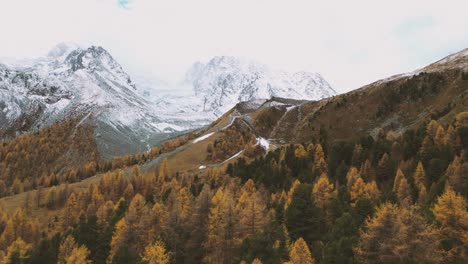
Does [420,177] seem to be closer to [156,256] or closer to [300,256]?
[300,256]

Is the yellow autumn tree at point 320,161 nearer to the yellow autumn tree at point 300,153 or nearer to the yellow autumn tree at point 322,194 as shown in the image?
the yellow autumn tree at point 300,153

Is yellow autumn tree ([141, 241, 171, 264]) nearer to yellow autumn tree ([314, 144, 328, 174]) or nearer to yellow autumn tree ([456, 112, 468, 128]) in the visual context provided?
yellow autumn tree ([314, 144, 328, 174])

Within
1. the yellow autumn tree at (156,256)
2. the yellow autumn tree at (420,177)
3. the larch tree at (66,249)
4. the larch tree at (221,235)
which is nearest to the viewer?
the yellow autumn tree at (156,256)

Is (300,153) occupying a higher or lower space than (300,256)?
higher

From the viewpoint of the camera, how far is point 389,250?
45688 mm

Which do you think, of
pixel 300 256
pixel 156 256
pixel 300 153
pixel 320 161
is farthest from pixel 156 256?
→ pixel 300 153

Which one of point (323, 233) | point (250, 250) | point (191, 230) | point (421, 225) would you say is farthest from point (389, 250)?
point (191, 230)

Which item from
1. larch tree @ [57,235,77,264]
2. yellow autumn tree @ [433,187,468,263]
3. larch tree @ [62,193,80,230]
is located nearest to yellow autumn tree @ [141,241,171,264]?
larch tree @ [57,235,77,264]

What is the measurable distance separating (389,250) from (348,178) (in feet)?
231

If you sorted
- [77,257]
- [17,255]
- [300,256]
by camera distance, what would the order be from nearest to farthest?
1. [300,256]
2. [77,257]
3. [17,255]

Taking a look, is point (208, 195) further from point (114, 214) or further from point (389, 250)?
point (389, 250)

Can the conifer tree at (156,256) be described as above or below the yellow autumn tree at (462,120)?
below

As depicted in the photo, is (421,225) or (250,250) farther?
(250,250)

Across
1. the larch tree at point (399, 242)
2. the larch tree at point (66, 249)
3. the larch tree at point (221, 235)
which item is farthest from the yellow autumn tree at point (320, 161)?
the larch tree at point (399, 242)
